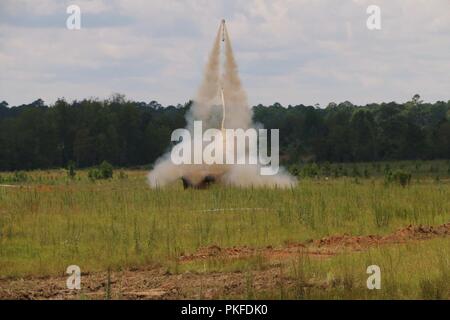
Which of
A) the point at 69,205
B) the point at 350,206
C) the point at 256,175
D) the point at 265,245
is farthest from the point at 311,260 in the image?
the point at 256,175

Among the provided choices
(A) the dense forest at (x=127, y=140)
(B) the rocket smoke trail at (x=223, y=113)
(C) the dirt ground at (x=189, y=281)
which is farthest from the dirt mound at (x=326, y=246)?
(A) the dense forest at (x=127, y=140)

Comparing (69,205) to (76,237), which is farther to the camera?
Result: (69,205)

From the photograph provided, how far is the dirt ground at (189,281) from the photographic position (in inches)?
624

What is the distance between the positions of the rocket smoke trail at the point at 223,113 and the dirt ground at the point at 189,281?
1680cm

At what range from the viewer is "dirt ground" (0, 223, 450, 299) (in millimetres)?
15844

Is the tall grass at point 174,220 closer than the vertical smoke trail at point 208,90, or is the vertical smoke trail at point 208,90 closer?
the tall grass at point 174,220

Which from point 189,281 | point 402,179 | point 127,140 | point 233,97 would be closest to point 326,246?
point 189,281

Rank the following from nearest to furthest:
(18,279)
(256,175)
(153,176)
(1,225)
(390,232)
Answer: (18,279) < (390,232) < (1,225) < (256,175) < (153,176)

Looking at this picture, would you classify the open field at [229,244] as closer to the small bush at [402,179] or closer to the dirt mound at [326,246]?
the dirt mound at [326,246]

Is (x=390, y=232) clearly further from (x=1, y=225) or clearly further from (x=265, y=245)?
(x=1, y=225)

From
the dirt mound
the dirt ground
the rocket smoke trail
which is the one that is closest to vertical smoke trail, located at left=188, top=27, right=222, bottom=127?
the rocket smoke trail

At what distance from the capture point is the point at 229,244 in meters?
22.3

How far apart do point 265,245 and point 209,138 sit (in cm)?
1874

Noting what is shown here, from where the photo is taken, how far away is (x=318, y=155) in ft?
279
